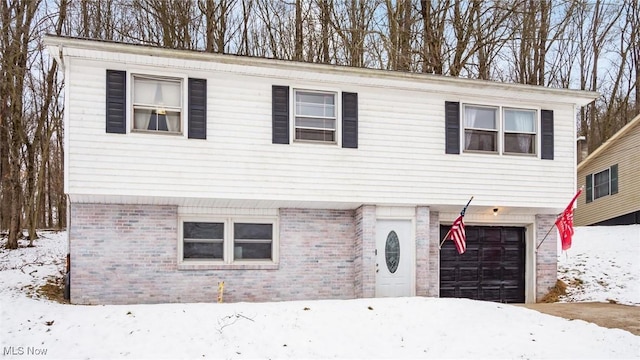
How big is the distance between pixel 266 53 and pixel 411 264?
13.5m

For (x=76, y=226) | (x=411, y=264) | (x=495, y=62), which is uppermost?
(x=495, y=62)

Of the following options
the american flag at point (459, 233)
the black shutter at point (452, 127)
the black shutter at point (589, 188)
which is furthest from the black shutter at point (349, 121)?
the black shutter at point (589, 188)

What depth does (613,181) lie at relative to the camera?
22.3m

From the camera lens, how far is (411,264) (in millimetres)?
12539

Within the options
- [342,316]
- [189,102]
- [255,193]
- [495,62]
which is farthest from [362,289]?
[495,62]

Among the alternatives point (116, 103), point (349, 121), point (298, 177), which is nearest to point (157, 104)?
point (116, 103)

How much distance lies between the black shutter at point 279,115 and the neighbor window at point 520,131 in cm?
526

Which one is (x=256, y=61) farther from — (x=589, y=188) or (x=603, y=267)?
(x=589, y=188)

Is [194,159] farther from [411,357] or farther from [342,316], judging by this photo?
[411,357]

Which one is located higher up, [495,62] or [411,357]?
[495,62]

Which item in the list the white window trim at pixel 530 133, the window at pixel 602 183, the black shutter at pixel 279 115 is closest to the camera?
the black shutter at pixel 279 115

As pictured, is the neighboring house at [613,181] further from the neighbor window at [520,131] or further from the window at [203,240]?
the window at [203,240]

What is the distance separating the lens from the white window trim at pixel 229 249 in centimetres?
1162

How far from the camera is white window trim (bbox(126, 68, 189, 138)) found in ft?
35.1
